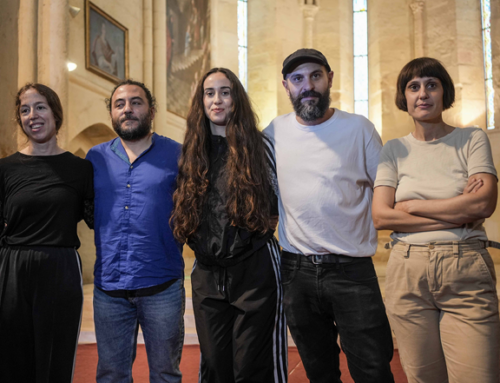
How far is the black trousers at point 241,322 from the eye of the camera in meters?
2.35

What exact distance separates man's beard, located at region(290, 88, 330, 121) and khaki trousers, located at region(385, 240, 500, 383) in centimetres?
78

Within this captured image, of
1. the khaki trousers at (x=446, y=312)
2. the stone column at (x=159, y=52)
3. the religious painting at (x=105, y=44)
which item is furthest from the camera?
the stone column at (x=159, y=52)

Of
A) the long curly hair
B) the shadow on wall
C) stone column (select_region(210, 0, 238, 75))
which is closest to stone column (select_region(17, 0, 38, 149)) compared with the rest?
the shadow on wall

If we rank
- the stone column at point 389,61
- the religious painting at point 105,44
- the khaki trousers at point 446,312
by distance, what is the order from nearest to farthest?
the khaki trousers at point 446,312 → the religious painting at point 105,44 → the stone column at point 389,61

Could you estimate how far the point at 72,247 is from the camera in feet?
8.87

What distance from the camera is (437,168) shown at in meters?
2.38

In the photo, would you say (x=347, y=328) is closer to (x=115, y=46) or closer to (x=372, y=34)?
(x=115, y=46)

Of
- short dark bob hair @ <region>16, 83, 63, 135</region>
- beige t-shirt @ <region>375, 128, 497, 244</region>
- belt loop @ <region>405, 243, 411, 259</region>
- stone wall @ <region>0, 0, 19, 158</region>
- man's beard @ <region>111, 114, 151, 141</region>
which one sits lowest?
belt loop @ <region>405, 243, 411, 259</region>

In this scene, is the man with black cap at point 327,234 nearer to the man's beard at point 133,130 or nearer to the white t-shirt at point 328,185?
the white t-shirt at point 328,185

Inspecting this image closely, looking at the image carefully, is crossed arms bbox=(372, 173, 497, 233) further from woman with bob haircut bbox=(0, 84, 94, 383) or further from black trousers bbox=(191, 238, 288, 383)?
woman with bob haircut bbox=(0, 84, 94, 383)

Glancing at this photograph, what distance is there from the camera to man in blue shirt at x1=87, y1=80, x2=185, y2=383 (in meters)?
2.58

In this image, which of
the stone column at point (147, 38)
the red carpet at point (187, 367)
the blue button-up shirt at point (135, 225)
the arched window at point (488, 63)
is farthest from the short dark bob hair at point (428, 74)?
the arched window at point (488, 63)

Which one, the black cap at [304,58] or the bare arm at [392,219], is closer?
the bare arm at [392,219]

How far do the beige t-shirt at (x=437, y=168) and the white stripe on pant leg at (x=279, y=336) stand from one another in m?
0.63
